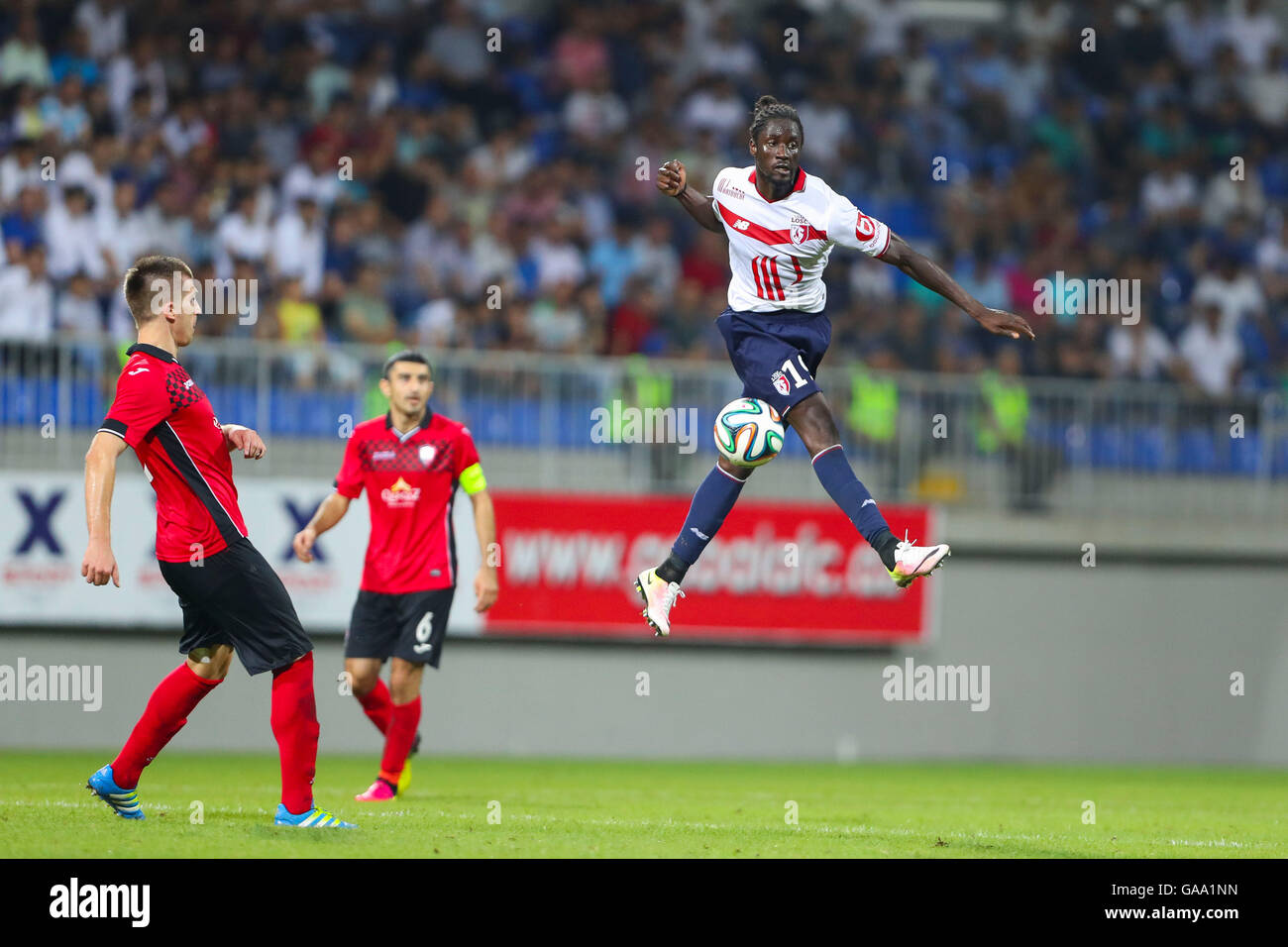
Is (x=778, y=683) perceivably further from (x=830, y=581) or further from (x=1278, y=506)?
(x=1278, y=506)

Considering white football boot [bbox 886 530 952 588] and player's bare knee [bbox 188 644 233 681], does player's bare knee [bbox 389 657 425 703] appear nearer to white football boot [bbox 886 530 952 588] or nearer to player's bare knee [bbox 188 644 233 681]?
player's bare knee [bbox 188 644 233 681]

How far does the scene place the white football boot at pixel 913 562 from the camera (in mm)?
8625

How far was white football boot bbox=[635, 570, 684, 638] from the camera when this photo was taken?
9414mm

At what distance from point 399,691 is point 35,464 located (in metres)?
6.36

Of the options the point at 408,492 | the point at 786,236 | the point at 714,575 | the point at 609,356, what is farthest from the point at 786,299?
the point at 609,356

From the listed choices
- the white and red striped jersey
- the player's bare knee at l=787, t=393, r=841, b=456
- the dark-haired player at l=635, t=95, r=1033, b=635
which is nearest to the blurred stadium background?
the dark-haired player at l=635, t=95, r=1033, b=635

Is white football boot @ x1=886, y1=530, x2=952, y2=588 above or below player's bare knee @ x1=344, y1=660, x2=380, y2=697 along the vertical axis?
above

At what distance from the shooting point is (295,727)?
8039 mm

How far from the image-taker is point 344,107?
1905cm

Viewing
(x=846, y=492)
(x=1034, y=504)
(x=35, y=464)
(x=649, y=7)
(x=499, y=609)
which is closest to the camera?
(x=846, y=492)

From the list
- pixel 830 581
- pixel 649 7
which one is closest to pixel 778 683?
pixel 830 581

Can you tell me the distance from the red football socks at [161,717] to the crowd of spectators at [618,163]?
7661mm

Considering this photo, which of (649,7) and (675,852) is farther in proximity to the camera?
(649,7)

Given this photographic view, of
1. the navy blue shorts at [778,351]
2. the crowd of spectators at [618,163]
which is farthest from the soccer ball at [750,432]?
the crowd of spectators at [618,163]
